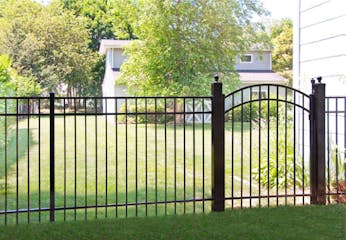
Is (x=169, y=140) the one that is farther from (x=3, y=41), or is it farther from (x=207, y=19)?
(x=3, y=41)

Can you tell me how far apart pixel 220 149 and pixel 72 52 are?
15.8 metres

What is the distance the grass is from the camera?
301 centimetres

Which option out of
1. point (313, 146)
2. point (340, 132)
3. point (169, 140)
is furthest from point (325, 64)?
point (169, 140)

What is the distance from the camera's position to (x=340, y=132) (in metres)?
4.67

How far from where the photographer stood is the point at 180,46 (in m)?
13.4

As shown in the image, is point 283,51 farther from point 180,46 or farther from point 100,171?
point 100,171

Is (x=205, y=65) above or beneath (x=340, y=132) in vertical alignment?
above

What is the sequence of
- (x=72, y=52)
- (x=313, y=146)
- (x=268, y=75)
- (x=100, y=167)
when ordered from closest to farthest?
(x=313, y=146) → (x=100, y=167) → (x=268, y=75) → (x=72, y=52)

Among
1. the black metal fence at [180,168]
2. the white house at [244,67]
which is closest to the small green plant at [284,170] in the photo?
the black metal fence at [180,168]

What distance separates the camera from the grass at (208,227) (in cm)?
301

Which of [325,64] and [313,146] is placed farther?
[325,64]

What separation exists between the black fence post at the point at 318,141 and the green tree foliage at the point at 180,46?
9.38m

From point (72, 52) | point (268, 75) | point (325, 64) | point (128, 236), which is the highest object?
point (72, 52)

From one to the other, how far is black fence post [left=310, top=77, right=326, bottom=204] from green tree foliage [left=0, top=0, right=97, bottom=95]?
14.9 meters
